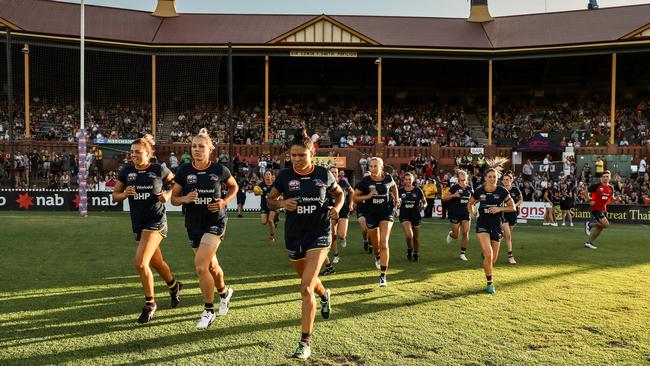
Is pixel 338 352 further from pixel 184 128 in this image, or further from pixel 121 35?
pixel 121 35

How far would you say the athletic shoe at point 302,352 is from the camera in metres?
4.77

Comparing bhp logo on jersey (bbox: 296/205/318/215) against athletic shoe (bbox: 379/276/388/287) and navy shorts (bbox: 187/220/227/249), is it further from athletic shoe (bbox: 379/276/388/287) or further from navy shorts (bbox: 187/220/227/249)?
athletic shoe (bbox: 379/276/388/287)

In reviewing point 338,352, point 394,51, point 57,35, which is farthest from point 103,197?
point 338,352

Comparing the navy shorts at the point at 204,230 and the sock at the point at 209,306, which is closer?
the sock at the point at 209,306

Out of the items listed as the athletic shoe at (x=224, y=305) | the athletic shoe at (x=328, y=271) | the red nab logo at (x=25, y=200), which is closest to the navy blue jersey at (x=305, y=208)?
the athletic shoe at (x=224, y=305)

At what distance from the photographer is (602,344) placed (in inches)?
211

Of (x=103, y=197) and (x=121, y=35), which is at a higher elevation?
(x=121, y=35)

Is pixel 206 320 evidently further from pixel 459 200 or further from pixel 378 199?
pixel 459 200

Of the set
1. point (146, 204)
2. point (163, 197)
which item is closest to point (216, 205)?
point (163, 197)

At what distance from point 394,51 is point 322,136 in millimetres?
6329

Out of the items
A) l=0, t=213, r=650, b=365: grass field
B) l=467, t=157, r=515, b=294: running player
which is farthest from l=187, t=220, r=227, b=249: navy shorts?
l=467, t=157, r=515, b=294: running player

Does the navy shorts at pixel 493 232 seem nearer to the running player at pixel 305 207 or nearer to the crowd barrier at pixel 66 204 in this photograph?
the running player at pixel 305 207

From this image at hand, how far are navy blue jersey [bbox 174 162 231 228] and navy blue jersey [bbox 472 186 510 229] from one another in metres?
4.31

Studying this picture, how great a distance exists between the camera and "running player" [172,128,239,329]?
5840 millimetres
